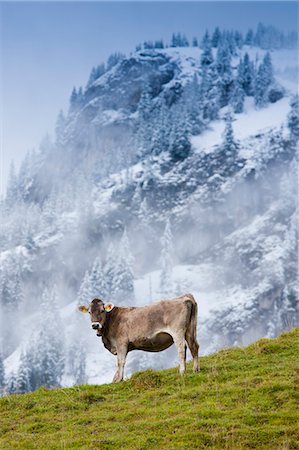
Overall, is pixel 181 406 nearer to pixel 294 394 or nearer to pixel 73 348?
pixel 294 394

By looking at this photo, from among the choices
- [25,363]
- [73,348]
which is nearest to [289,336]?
[25,363]

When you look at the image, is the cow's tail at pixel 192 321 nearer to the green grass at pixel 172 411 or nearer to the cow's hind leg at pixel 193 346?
the cow's hind leg at pixel 193 346

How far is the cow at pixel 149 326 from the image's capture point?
18.0m

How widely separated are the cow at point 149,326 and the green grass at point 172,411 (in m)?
0.89

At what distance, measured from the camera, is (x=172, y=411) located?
47.1ft

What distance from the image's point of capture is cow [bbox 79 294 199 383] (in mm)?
17969

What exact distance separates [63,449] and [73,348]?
18182 centimetres

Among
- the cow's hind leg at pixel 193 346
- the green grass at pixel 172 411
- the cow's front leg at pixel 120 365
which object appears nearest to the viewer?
the green grass at pixel 172 411

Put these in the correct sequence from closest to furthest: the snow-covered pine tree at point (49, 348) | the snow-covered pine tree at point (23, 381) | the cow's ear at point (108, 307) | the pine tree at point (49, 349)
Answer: the cow's ear at point (108, 307) → the snow-covered pine tree at point (23, 381) → the pine tree at point (49, 349) → the snow-covered pine tree at point (49, 348)

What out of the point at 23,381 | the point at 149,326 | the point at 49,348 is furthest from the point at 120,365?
the point at 49,348

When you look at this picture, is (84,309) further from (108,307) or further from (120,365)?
(120,365)

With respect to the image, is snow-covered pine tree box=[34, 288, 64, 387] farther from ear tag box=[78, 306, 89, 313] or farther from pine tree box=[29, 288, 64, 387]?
ear tag box=[78, 306, 89, 313]

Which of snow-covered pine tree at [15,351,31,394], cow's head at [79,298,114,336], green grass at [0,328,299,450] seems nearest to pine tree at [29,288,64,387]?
snow-covered pine tree at [15,351,31,394]

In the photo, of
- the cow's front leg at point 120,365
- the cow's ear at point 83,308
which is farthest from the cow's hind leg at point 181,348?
the cow's ear at point 83,308
